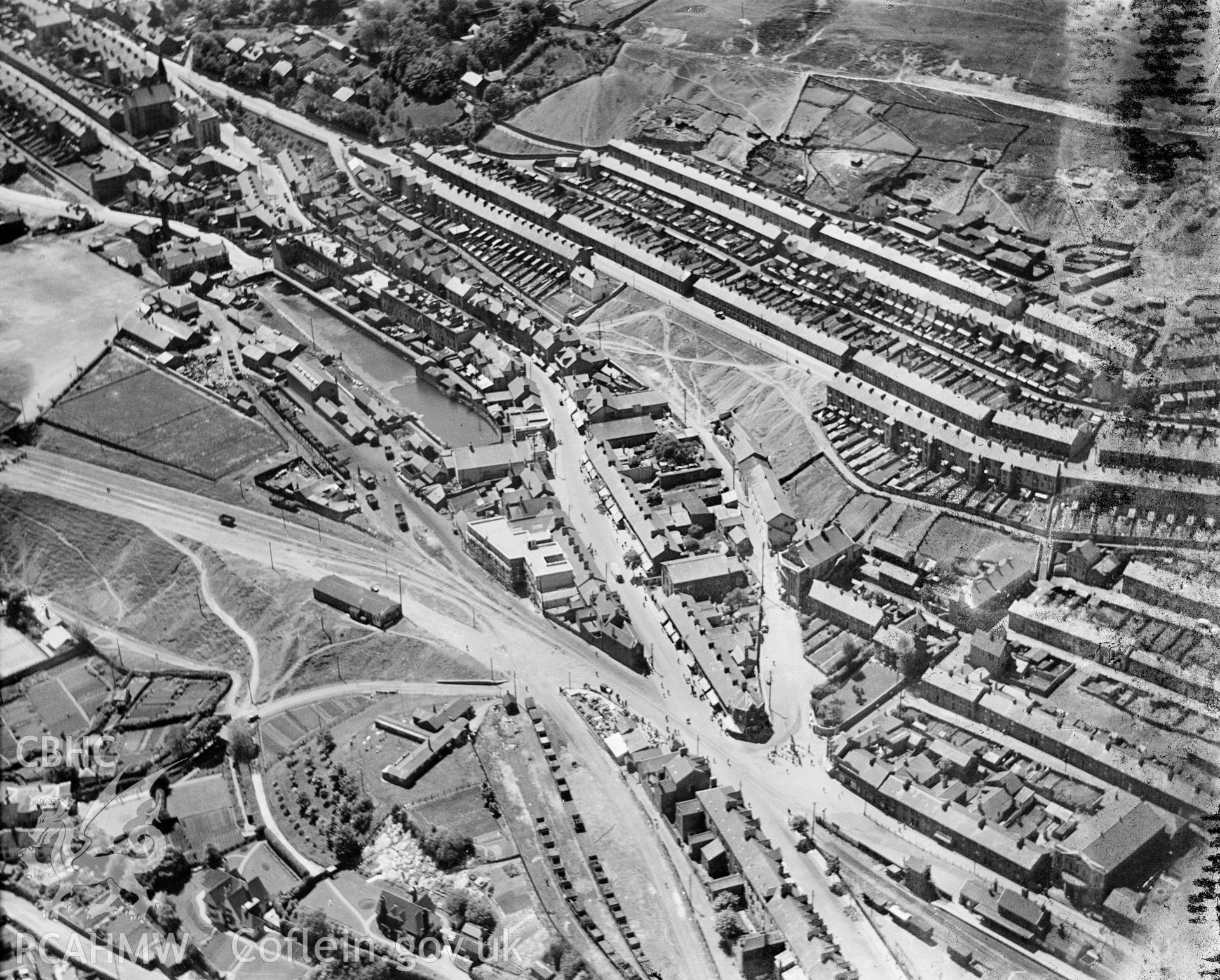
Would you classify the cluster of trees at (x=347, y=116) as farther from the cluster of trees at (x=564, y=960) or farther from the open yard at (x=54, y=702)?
the cluster of trees at (x=564, y=960)

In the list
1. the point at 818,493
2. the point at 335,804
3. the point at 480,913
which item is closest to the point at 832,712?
the point at 818,493

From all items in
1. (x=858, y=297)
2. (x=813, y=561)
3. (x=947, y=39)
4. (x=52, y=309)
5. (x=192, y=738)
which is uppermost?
(x=947, y=39)

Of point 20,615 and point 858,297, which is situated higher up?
point 858,297

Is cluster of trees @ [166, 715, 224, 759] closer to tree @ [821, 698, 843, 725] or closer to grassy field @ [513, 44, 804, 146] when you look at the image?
tree @ [821, 698, 843, 725]

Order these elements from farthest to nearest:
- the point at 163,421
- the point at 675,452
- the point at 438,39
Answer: the point at 438,39
the point at 163,421
the point at 675,452

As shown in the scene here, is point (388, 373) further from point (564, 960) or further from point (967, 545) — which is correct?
point (564, 960)

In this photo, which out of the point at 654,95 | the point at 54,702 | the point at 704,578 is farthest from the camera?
the point at 654,95
